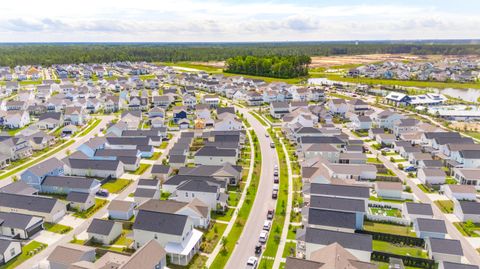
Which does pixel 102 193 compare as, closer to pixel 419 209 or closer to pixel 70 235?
pixel 70 235

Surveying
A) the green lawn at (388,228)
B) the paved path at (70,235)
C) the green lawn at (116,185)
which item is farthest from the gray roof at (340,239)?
the green lawn at (116,185)

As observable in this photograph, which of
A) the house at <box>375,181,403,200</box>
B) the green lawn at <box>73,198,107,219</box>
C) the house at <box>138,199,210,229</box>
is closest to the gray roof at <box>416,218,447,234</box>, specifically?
the house at <box>375,181,403,200</box>

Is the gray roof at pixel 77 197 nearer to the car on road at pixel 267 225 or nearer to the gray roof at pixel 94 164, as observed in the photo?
the gray roof at pixel 94 164

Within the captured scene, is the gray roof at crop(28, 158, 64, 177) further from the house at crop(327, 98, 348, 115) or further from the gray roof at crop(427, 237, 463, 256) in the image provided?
the house at crop(327, 98, 348, 115)

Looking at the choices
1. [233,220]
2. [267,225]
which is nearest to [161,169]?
[233,220]

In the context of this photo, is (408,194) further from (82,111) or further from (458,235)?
(82,111)
